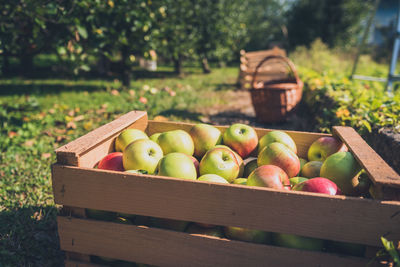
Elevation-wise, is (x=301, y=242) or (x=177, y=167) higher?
(x=177, y=167)

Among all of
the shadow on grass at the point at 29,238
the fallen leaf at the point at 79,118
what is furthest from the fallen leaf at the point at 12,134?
the shadow on grass at the point at 29,238

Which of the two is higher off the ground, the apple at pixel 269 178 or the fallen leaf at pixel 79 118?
the apple at pixel 269 178

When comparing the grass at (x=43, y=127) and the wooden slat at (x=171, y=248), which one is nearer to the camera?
the wooden slat at (x=171, y=248)

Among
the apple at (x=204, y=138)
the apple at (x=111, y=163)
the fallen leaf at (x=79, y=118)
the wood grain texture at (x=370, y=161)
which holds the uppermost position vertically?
the wood grain texture at (x=370, y=161)

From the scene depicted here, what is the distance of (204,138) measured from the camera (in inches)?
Result: 86.0

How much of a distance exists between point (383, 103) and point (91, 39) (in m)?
4.64

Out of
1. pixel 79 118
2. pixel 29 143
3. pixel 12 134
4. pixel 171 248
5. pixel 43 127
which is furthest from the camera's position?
pixel 79 118

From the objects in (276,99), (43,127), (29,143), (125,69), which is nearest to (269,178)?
(29,143)

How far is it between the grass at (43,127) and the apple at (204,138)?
3.86 ft

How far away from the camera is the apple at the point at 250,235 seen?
1.52m

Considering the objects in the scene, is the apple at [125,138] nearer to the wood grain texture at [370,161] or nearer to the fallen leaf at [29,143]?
the wood grain texture at [370,161]

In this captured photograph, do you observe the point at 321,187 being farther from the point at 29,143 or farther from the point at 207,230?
the point at 29,143

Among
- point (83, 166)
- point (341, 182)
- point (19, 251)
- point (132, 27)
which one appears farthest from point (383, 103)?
point (132, 27)

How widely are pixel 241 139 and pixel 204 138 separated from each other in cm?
26
